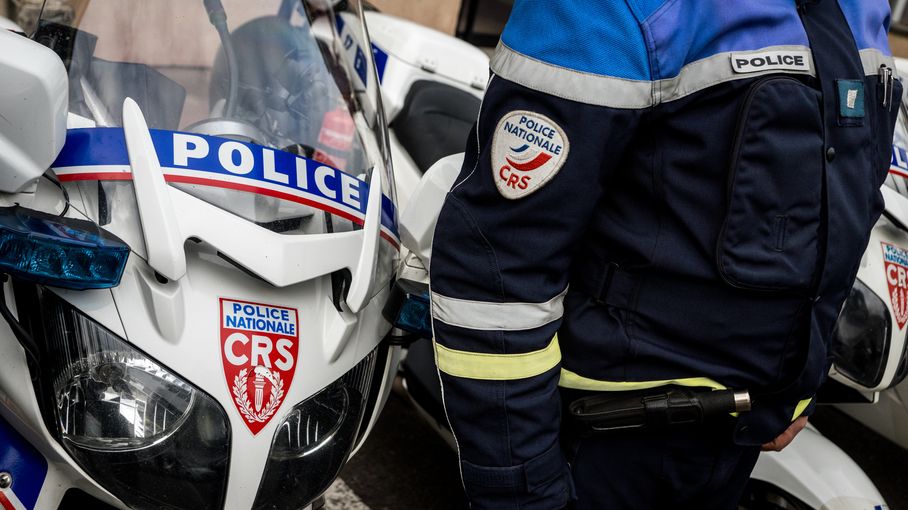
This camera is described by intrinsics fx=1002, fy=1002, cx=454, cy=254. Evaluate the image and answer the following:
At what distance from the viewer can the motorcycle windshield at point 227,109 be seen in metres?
1.59

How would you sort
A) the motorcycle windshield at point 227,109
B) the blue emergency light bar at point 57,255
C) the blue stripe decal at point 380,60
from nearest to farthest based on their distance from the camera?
the blue emergency light bar at point 57,255 → the motorcycle windshield at point 227,109 → the blue stripe decal at point 380,60

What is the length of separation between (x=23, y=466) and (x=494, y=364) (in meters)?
0.72

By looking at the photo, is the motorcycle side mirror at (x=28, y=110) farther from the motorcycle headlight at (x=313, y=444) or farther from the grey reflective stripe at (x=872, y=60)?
the grey reflective stripe at (x=872, y=60)

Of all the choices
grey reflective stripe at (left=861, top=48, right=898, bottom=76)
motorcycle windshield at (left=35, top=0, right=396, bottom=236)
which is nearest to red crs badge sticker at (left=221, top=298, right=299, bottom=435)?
motorcycle windshield at (left=35, top=0, right=396, bottom=236)

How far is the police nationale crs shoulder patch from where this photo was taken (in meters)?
1.41

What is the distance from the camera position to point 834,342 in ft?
7.57

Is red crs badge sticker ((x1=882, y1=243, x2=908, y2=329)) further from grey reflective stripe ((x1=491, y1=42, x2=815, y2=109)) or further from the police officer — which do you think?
grey reflective stripe ((x1=491, y1=42, x2=815, y2=109))

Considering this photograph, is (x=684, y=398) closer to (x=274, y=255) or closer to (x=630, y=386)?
(x=630, y=386)

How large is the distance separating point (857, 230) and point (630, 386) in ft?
1.45

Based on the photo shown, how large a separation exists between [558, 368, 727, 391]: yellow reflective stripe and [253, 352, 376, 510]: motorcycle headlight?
354 millimetres

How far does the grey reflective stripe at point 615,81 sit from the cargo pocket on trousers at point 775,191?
56 mm

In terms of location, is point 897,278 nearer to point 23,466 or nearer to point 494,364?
point 494,364

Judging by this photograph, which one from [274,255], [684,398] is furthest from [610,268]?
[274,255]

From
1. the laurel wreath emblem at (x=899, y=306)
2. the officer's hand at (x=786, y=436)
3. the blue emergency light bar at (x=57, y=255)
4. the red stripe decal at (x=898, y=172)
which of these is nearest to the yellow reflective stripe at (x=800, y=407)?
the officer's hand at (x=786, y=436)
